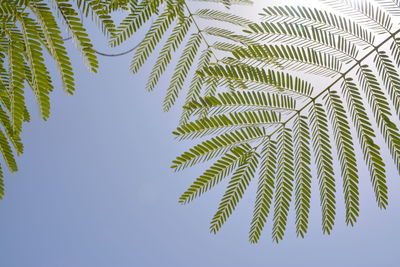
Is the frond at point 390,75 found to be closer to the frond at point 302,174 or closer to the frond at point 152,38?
the frond at point 302,174

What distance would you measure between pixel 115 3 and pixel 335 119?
52.7 inches

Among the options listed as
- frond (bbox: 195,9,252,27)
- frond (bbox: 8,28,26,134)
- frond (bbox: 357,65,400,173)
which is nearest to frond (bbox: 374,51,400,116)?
frond (bbox: 357,65,400,173)

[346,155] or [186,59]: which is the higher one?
[186,59]

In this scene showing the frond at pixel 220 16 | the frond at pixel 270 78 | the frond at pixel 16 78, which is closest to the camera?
the frond at pixel 16 78

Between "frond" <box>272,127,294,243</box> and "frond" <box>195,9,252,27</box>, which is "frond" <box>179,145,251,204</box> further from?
"frond" <box>195,9,252,27</box>

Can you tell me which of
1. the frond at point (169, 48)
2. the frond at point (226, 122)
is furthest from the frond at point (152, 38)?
the frond at point (226, 122)

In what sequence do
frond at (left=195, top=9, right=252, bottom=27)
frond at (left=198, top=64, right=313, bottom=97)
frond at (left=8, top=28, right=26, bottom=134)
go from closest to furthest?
frond at (left=8, top=28, right=26, bottom=134), frond at (left=198, top=64, right=313, bottom=97), frond at (left=195, top=9, right=252, bottom=27)

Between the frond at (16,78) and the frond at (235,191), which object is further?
the frond at (235,191)

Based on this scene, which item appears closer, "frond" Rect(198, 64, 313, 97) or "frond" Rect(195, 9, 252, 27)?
"frond" Rect(198, 64, 313, 97)

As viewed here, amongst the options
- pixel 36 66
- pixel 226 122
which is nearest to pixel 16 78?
pixel 36 66

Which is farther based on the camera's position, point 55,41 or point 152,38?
point 152,38

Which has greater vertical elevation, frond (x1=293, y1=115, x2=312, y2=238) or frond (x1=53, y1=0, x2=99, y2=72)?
frond (x1=53, y1=0, x2=99, y2=72)

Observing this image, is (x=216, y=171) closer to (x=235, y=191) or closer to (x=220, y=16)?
(x=235, y=191)

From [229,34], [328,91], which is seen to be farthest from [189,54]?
[328,91]
